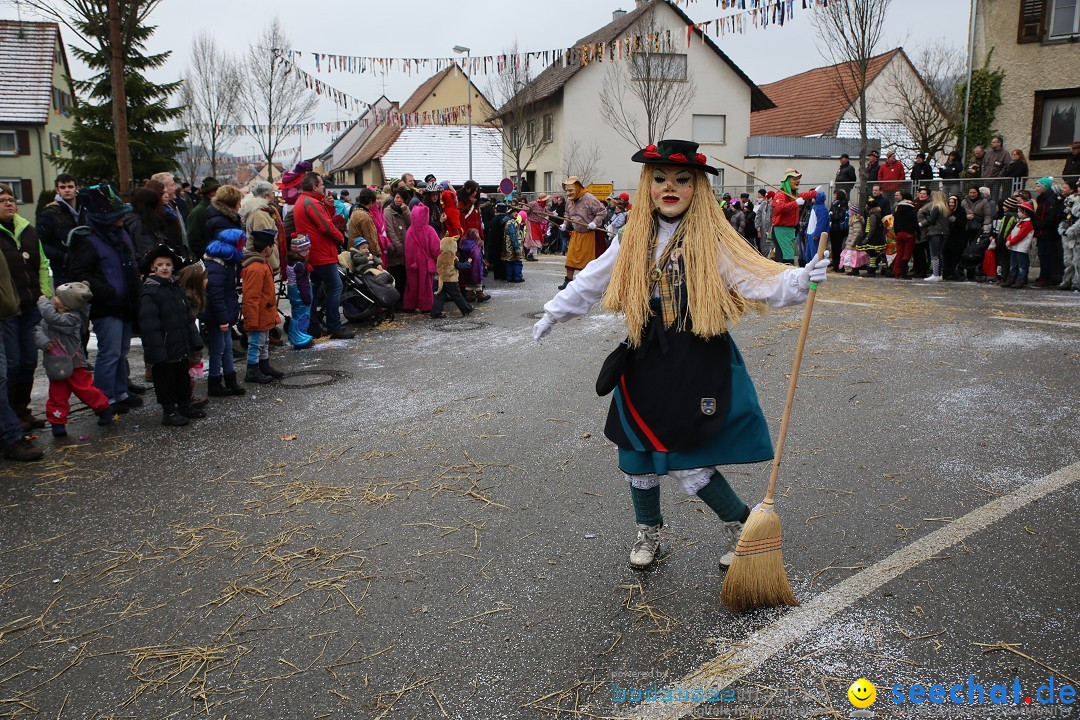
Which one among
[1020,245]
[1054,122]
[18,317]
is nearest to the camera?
[18,317]

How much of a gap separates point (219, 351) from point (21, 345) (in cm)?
164

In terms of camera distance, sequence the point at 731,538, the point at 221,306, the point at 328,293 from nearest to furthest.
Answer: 1. the point at 731,538
2. the point at 221,306
3. the point at 328,293

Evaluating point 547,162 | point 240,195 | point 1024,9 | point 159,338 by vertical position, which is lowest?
point 159,338

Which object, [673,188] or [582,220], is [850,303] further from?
[673,188]

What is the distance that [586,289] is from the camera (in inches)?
154

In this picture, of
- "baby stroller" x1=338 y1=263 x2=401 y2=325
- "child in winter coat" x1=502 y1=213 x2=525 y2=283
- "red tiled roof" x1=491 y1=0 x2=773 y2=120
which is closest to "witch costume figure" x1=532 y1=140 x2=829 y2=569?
"baby stroller" x1=338 y1=263 x2=401 y2=325

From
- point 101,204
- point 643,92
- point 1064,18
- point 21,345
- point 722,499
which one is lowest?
point 722,499

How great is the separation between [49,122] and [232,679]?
45824 mm

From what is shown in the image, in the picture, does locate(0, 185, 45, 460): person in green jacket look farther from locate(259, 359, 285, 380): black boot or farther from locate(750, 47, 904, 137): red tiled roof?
locate(750, 47, 904, 137): red tiled roof

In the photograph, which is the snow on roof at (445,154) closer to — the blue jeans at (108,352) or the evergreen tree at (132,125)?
the evergreen tree at (132,125)

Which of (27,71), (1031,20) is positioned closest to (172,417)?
(1031,20)

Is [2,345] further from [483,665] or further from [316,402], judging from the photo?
[483,665]

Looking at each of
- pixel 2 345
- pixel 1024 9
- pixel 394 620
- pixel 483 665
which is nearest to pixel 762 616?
pixel 483 665

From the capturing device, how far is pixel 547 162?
3819cm
